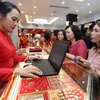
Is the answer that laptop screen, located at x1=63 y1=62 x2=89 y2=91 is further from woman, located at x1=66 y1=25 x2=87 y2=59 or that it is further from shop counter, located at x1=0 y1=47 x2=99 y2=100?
woman, located at x1=66 y1=25 x2=87 y2=59

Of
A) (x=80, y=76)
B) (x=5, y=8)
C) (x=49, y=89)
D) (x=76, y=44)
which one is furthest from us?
(x=76, y=44)

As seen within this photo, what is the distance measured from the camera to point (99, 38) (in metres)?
1.14

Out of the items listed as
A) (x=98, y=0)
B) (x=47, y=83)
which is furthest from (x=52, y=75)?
(x=98, y=0)

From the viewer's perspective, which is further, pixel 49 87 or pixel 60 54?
pixel 60 54

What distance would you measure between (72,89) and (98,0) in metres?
5.50

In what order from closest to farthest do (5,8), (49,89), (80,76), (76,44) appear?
(49,89), (80,76), (5,8), (76,44)

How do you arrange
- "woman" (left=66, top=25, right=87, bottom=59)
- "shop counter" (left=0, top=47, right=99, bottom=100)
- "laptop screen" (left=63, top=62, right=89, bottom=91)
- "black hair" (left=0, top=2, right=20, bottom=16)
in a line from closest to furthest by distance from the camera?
"shop counter" (left=0, top=47, right=99, bottom=100) → "laptop screen" (left=63, top=62, right=89, bottom=91) → "black hair" (left=0, top=2, right=20, bottom=16) → "woman" (left=66, top=25, right=87, bottom=59)

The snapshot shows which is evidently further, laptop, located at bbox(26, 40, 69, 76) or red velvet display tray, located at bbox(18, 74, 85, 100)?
laptop, located at bbox(26, 40, 69, 76)

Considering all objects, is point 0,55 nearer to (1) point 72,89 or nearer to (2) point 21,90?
(2) point 21,90

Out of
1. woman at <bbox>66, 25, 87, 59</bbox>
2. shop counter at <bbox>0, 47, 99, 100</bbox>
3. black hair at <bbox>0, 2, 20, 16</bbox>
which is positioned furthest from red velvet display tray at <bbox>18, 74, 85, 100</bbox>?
woman at <bbox>66, 25, 87, 59</bbox>

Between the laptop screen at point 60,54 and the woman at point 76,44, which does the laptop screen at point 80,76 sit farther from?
the woman at point 76,44

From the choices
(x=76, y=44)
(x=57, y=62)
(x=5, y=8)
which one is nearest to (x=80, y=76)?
(x=57, y=62)

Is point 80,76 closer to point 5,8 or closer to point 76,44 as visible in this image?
point 5,8

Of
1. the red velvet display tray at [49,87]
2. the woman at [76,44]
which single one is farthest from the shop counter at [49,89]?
the woman at [76,44]
